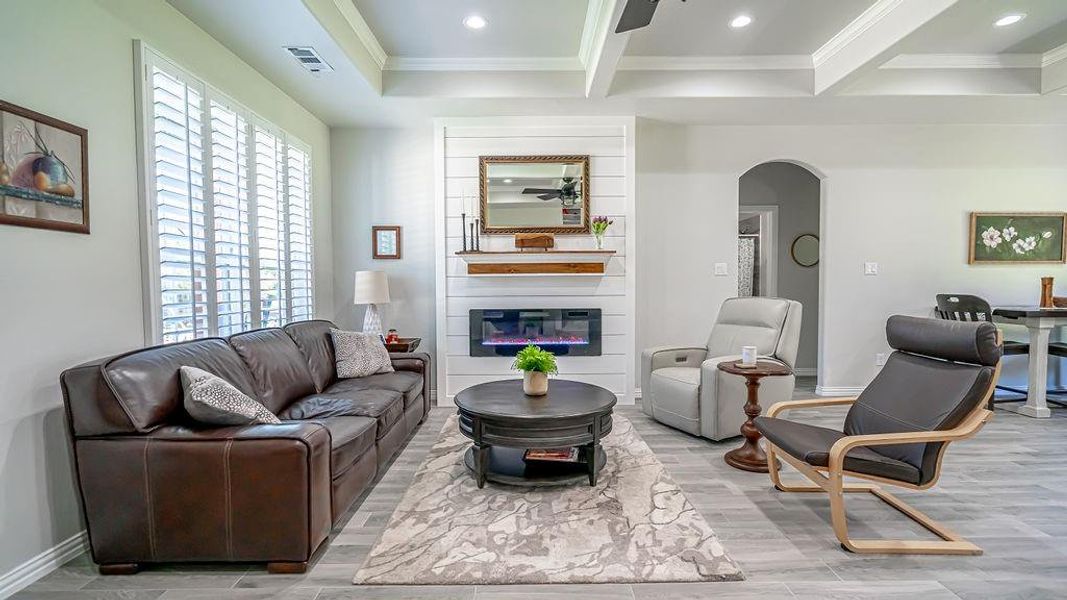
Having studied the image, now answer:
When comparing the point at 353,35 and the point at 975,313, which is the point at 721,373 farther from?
the point at 353,35

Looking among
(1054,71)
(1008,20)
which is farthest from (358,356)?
(1054,71)

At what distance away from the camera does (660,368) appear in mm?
4035

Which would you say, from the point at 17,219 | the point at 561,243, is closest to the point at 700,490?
the point at 561,243

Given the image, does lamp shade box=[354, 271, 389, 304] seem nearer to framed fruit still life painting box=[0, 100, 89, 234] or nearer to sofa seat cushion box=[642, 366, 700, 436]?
framed fruit still life painting box=[0, 100, 89, 234]

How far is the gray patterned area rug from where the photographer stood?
6.39ft

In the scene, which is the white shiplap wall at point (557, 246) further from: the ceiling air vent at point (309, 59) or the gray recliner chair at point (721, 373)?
the ceiling air vent at point (309, 59)

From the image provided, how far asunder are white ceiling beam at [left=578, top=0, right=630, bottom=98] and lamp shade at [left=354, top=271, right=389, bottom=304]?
248cm

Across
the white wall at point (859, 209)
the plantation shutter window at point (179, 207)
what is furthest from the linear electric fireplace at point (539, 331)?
the plantation shutter window at point (179, 207)

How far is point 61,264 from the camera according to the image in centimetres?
204

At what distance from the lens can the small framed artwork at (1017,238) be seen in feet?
15.7

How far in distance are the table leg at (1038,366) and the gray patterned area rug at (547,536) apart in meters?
3.81

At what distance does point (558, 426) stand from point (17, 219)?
2.48 metres

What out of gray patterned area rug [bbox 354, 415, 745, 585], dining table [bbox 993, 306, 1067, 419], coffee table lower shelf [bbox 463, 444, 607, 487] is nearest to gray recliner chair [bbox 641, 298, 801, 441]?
gray patterned area rug [bbox 354, 415, 745, 585]

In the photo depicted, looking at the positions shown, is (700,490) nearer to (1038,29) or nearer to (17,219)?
(17,219)
